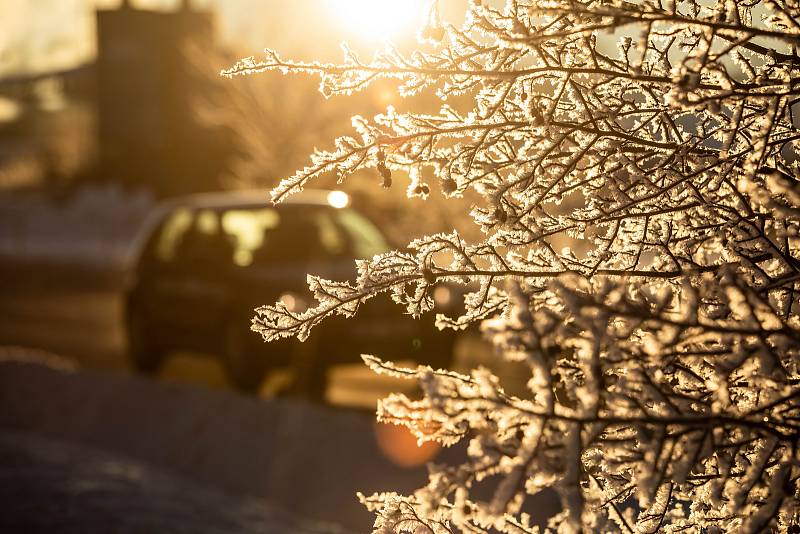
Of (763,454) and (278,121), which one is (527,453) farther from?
(278,121)

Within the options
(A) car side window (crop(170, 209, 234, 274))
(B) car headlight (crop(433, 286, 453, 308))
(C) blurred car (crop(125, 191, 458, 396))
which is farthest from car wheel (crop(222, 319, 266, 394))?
(B) car headlight (crop(433, 286, 453, 308))

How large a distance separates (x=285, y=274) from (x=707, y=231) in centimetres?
714

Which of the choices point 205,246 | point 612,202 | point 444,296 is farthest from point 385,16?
point 205,246

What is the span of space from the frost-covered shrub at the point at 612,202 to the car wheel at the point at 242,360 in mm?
7263

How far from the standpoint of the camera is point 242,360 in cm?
1004

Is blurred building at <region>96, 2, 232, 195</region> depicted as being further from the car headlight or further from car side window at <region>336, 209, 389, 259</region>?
the car headlight

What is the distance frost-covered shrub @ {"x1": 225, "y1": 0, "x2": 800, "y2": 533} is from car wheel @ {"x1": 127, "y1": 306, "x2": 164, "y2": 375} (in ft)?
26.5

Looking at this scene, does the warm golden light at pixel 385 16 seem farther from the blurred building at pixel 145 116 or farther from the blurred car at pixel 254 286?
the blurred building at pixel 145 116

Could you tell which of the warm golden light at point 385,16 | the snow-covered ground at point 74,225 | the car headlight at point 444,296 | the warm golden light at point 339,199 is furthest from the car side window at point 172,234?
the snow-covered ground at point 74,225

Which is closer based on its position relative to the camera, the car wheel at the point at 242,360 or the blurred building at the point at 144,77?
the car wheel at the point at 242,360

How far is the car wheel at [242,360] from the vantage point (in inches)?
396

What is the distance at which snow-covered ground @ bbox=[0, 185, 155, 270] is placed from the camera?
39.4 m

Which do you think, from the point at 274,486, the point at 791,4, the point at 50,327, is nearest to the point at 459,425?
the point at 791,4

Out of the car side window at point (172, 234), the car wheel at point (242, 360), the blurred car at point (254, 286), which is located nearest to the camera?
the blurred car at point (254, 286)
